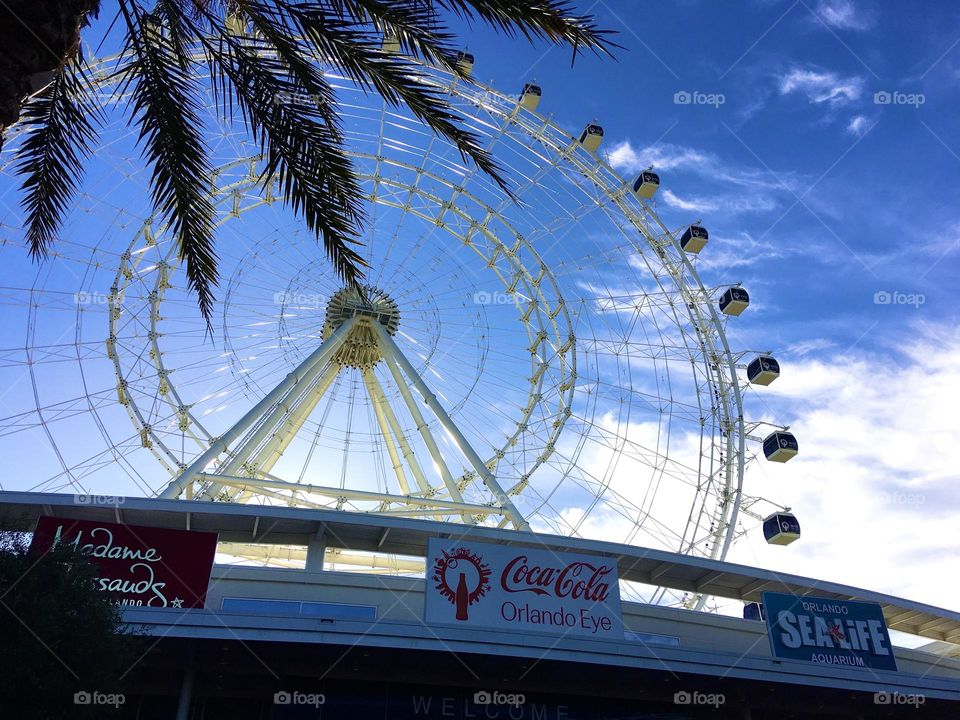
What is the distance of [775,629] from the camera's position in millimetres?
16391

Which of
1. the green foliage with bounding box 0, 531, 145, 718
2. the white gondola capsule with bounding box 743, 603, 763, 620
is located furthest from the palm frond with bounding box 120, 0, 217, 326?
the white gondola capsule with bounding box 743, 603, 763, 620

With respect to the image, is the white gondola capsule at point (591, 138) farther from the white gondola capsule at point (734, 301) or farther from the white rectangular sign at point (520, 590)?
the white rectangular sign at point (520, 590)

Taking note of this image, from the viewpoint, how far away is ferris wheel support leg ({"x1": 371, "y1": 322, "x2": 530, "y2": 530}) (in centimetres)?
2234

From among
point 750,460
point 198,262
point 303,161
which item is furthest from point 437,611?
point 750,460

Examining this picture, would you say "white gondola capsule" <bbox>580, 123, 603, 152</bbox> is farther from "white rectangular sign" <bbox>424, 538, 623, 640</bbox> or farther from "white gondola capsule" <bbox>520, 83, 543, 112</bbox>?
"white rectangular sign" <bbox>424, 538, 623, 640</bbox>

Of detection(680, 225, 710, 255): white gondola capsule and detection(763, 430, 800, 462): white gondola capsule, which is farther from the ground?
detection(680, 225, 710, 255): white gondola capsule

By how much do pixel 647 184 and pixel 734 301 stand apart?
5.49 meters

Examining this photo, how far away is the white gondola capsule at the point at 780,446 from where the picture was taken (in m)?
26.8

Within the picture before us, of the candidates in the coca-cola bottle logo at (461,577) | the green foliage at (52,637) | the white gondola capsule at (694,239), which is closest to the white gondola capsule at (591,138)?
the white gondola capsule at (694,239)

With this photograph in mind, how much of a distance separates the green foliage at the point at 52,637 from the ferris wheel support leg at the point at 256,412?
389 inches

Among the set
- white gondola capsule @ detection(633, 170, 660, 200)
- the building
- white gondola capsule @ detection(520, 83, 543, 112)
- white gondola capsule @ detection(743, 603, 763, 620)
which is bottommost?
the building

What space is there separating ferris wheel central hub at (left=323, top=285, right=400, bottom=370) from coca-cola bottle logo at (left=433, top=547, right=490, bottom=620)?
11912 millimetres

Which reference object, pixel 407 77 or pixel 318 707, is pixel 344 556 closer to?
pixel 318 707

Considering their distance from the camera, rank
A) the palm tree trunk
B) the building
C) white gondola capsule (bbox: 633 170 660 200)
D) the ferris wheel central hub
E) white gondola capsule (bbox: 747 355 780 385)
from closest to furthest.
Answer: the palm tree trunk, the building, the ferris wheel central hub, white gondola capsule (bbox: 747 355 780 385), white gondola capsule (bbox: 633 170 660 200)
